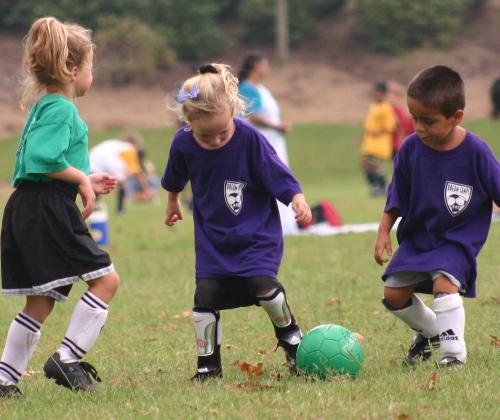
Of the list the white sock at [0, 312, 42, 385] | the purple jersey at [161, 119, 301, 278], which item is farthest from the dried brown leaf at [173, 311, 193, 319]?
the white sock at [0, 312, 42, 385]

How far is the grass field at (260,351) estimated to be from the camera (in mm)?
4535

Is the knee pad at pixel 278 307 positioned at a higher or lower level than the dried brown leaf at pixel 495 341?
higher

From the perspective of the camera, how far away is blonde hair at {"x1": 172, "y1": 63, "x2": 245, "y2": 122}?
5.30 m

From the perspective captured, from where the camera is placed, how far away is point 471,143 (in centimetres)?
536

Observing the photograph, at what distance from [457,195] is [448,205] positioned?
67 millimetres

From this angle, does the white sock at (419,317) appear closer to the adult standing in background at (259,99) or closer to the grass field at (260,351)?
the grass field at (260,351)

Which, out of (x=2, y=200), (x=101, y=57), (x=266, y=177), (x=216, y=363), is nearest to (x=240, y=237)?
(x=266, y=177)

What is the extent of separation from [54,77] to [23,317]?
116 cm

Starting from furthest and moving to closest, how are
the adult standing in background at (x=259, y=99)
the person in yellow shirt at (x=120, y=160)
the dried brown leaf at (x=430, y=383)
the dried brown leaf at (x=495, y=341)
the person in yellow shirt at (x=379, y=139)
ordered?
the person in yellow shirt at (x=379, y=139) → the person in yellow shirt at (x=120, y=160) → the adult standing in background at (x=259, y=99) → the dried brown leaf at (x=495, y=341) → the dried brown leaf at (x=430, y=383)

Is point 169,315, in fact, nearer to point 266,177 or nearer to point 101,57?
point 266,177

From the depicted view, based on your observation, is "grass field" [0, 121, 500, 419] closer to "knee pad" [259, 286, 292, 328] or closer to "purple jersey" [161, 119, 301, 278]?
"knee pad" [259, 286, 292, 328]

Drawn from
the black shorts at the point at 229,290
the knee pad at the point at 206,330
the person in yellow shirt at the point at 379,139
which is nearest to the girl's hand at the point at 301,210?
the black shorts at the point at 229,290

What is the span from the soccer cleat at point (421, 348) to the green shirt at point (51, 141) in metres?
2.01

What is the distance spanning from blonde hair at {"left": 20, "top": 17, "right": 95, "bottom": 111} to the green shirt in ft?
0.28
